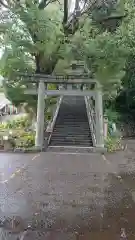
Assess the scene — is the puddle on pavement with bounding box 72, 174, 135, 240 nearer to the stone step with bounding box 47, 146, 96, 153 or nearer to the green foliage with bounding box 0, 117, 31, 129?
the stone step with bounding box 47, 146, 96, 153

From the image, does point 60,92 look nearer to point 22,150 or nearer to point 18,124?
point 22,150

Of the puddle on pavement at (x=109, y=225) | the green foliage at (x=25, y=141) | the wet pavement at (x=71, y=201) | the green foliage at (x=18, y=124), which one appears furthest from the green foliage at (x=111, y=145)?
the puddle on pavement at (x=109, y=225)

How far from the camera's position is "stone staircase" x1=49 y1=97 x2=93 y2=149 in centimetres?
2344

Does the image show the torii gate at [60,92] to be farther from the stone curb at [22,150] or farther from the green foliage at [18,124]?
the green foliage at [18,124]

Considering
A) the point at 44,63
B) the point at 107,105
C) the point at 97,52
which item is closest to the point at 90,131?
the point at 44,63

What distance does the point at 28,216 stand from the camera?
688 centimetres

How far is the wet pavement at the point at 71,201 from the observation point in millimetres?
6059

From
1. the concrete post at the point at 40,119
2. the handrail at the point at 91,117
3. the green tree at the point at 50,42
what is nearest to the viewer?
the green tree at the point at 50,42

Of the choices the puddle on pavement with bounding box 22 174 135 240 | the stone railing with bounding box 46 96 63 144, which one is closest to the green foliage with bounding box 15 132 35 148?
the stone railing with bounding box 46 96 63 144

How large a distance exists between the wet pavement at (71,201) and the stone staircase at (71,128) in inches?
371

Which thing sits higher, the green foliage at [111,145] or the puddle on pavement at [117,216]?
the puddle on pavement at [117,216]

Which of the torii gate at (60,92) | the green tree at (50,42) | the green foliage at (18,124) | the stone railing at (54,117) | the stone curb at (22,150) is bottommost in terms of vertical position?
the green foliage at (18,124)

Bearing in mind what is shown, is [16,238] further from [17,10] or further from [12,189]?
[17,10]

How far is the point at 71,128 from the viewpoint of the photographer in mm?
24953
